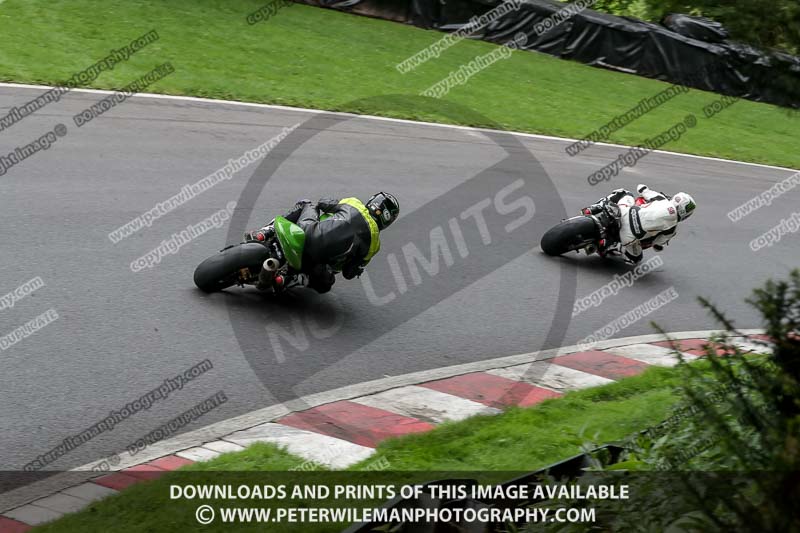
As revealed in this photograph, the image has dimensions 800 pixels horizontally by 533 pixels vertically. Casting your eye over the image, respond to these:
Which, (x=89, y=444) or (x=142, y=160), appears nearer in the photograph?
(x=89, y=444)

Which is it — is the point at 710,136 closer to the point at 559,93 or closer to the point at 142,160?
the point at 559,93

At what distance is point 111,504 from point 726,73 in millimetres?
23386

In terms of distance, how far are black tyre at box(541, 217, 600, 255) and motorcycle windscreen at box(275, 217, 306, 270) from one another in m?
4.16

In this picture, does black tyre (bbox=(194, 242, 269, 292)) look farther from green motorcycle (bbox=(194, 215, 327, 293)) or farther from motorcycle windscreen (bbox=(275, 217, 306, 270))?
motorcycle windscreen (bbox=(275, 217, 306, 270))

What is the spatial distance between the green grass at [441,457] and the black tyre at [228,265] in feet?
8.24

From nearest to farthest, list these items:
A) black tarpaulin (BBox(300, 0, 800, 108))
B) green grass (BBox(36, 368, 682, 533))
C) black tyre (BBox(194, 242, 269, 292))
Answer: green grass (BBox(36, 368, 682, 533)) → black tyre (BBox(194, 242, 269, 292)) → black tarpaulin (BBox(300, 0, 800, 108))

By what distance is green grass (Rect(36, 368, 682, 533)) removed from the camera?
500 centimetres

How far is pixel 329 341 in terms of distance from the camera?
27.1 feet

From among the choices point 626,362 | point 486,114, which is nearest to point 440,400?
point 626,362

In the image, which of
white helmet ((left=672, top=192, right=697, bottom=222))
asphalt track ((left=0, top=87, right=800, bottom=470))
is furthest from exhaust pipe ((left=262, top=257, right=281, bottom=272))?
white helmet ((left=672, top=192, right=697, bottom=222))

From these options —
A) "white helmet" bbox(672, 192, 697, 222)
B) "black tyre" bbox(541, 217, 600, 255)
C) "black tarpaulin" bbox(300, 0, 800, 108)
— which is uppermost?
"white helmet" bbox(672, 192, 697, 222)

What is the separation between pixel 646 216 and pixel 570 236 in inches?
36.6

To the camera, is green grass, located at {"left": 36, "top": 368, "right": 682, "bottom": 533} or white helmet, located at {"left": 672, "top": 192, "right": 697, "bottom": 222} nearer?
green grass, located at {"left": 36, "top": 368, "right": 682, "bottom": 533}

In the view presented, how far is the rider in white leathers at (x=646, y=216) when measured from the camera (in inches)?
421
